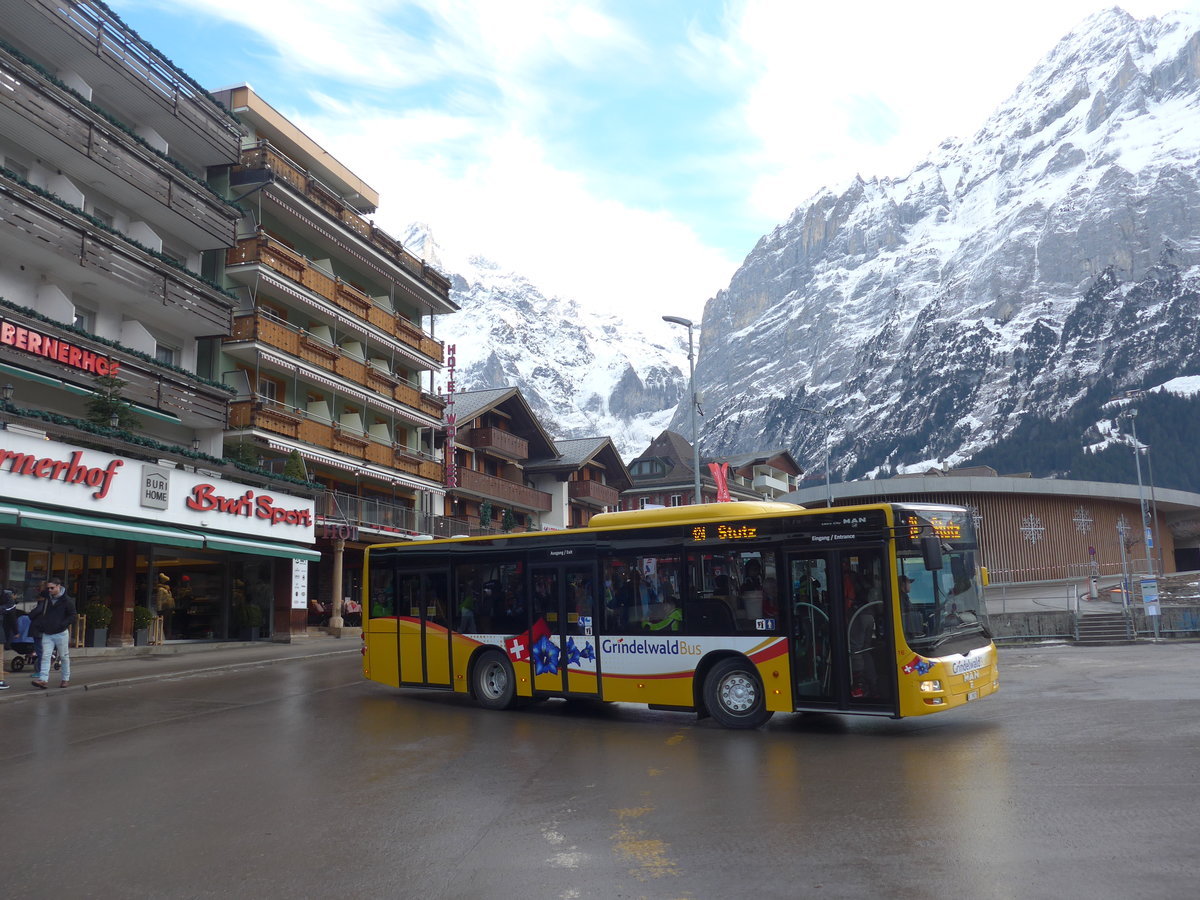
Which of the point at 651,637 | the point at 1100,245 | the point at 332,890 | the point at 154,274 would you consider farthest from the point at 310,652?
the point at 1100,245

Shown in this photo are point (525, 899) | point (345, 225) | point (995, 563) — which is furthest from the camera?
point (995, 563)

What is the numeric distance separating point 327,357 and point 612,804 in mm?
32810

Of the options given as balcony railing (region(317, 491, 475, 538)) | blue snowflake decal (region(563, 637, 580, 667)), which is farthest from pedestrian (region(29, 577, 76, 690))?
balcony railing (region(317, 491, 475, 538))

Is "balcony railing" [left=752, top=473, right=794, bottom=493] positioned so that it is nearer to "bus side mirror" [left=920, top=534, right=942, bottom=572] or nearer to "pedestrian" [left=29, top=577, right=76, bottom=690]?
"pedestrian" [left=29, top=577, right=76, bottom=690]

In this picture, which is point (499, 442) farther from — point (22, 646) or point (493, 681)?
point (493, 681)

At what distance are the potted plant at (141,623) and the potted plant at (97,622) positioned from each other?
1113 millimetres

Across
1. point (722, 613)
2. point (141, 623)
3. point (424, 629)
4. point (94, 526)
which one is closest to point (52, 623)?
point (94, 526)

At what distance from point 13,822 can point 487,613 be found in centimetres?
787

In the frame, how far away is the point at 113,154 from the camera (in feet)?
89.5

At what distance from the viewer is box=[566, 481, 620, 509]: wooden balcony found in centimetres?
6294

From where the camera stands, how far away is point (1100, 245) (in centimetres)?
19250

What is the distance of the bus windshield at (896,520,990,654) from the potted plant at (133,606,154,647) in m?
21.3

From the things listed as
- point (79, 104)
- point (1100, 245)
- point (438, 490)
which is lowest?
point (438, 490)

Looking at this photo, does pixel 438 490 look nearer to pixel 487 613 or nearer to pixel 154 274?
pixel 154 274
